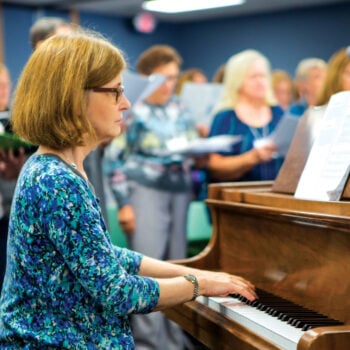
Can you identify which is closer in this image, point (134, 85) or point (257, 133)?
point (134, 85)

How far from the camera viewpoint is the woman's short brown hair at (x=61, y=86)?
150cm

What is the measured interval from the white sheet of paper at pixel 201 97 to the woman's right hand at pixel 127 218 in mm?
1269

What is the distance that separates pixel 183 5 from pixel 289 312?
8.80 meters

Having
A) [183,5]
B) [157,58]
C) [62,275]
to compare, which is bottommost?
[62,275]

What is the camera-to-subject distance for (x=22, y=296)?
4.87 ft

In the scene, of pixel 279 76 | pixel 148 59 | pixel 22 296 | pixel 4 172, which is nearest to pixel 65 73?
pixel 22 296

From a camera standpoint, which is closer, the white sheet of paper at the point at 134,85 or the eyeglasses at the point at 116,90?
the eyeglasses at the point at 116,90

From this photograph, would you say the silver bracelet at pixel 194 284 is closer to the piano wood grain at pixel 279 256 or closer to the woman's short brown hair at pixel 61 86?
the piano wood grain at pixel 279 256

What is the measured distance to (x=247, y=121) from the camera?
3.48 metres

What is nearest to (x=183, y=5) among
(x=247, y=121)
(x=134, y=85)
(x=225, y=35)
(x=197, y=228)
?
(x=225, y=35)

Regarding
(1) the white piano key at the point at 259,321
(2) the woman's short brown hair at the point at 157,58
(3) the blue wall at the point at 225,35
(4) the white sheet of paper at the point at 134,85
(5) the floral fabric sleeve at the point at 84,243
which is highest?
(3) the blue wall at the point at 225,35

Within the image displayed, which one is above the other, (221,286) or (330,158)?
(330,158)

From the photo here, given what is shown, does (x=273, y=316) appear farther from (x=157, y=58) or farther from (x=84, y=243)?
(x=157, y=58)

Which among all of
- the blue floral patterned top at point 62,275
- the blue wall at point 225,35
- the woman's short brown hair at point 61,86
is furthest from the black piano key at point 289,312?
the blue wall at point 225,35
